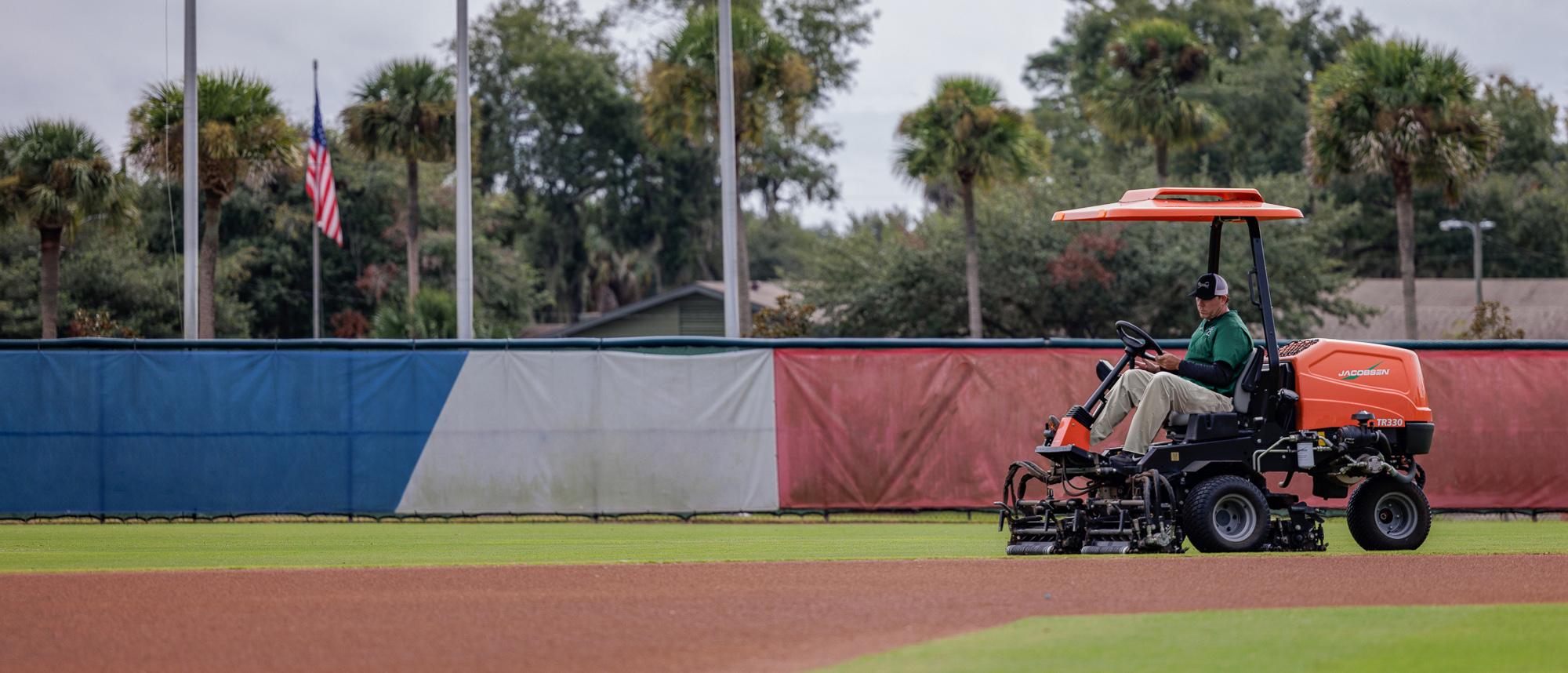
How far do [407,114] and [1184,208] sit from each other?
92.8ft

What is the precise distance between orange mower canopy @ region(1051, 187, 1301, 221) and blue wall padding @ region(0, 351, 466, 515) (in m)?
8.13

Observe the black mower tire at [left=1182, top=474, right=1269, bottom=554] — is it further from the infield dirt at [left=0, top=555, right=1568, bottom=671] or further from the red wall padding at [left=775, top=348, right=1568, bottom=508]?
the red wall padding at [left=775, top=348, right=1568, bottom=508]

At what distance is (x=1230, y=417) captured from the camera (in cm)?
1018

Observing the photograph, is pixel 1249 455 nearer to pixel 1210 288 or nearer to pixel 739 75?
pixel 1210 288

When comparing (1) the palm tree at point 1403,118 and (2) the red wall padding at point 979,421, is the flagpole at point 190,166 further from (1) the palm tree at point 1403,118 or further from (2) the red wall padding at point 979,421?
(1) the palm tree at point 1403,118

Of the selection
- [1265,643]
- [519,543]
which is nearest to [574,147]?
[519,543]

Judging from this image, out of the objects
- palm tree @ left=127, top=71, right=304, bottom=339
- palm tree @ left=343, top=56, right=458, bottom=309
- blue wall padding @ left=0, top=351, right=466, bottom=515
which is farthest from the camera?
palm tree @ left=343, top=56, right=458, bottom=309

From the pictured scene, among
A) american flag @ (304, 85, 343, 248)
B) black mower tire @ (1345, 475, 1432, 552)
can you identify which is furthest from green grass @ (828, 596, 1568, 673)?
american flag @ (304, 85, 343, 248)

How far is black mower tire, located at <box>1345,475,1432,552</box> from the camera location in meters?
10.7

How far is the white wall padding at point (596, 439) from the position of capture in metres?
16.1

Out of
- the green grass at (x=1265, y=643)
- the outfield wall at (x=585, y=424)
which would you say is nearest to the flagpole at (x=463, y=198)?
the outfield wall at (x=585, y=424)

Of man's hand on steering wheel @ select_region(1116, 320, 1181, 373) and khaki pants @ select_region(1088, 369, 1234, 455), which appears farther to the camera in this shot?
man's hand on steering wheel @ select_region(1116, 320, 1181, 373)

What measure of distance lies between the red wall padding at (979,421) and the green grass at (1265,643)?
903cm

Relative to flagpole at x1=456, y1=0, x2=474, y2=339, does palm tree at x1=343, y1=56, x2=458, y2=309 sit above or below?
above
